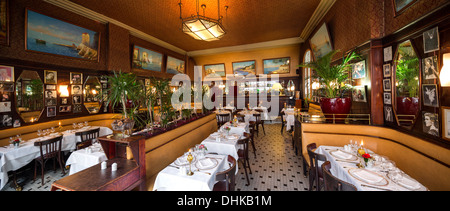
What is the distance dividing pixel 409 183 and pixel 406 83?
7.18 feet

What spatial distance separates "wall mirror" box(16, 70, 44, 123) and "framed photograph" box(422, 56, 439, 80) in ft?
29.6

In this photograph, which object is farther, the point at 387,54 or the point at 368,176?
the point at 387,54

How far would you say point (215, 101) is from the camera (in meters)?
12.5

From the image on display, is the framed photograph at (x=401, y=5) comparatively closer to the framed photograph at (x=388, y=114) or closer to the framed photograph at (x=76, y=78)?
the framed photograph at (x=388, y=114)

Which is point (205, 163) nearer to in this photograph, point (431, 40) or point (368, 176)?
point (368, 176)

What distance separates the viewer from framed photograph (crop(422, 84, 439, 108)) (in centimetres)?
219

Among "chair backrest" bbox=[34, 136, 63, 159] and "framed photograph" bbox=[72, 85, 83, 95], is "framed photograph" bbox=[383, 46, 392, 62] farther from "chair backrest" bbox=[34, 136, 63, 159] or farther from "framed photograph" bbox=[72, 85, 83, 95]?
"framed photograph" bbox=[72, 85, 83, 95]

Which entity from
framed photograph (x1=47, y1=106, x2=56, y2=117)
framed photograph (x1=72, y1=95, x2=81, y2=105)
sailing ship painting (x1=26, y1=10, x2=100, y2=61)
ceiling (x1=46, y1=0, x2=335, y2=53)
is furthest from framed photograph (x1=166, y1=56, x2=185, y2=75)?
framed photograph (x1=47, y1=106, x2=56, y2=117)

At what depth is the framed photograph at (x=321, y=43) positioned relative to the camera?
540 centimetres

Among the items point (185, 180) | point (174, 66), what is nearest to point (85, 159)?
point (185, 180)

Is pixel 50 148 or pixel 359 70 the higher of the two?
pixel 359 70

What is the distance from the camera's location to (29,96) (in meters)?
4.51

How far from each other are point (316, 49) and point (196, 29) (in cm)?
521
